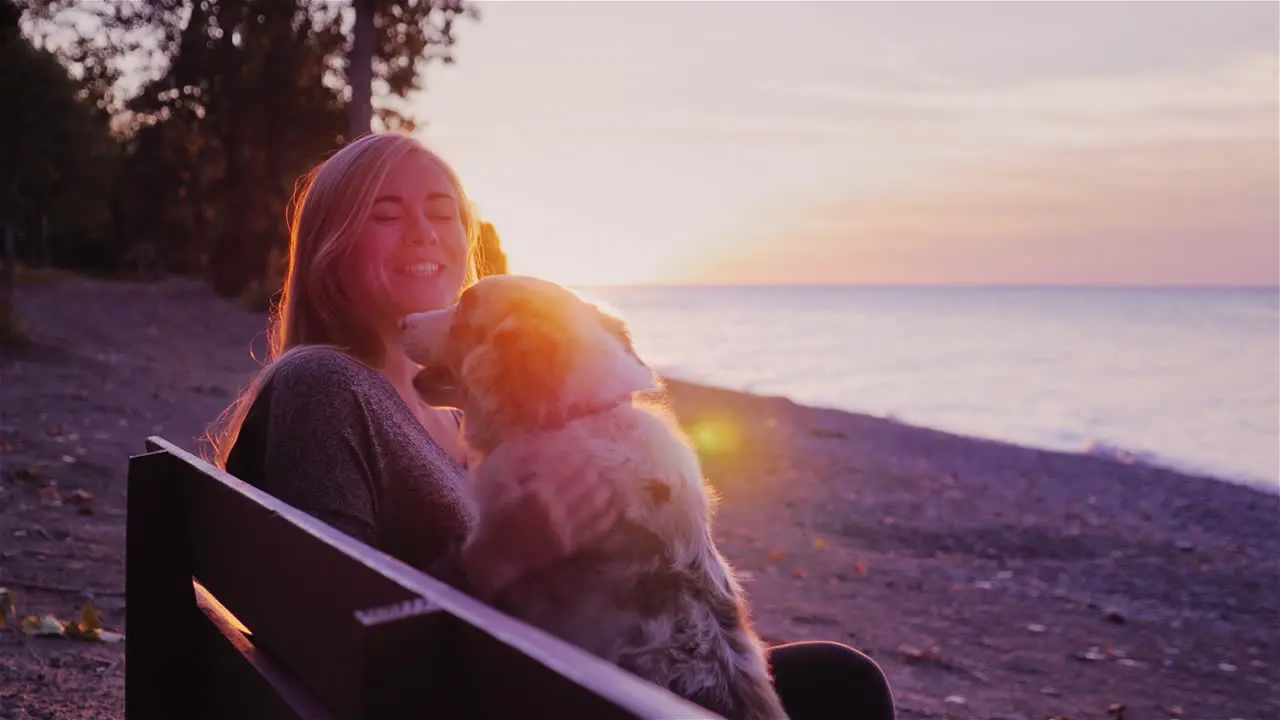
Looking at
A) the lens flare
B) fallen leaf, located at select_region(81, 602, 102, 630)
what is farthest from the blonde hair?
the lens flare

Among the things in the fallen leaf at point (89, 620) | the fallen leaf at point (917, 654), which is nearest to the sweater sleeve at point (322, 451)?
the fallen leaf at point (89, 620)

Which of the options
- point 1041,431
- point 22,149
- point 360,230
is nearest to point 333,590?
point 360,230

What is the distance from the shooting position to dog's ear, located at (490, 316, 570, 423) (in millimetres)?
2826

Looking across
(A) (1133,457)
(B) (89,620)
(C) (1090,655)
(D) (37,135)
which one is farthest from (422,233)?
(A) (1133,457)

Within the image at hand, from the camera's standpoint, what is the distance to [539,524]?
2.40 meters

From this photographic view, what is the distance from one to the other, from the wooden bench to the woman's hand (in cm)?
57

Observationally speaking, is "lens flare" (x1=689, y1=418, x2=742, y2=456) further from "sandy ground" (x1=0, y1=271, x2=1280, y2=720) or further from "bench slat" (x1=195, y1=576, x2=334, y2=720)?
"bench slat" (x1=195, y1=576, x2=334, y2=720)

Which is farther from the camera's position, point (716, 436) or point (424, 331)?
point (716, 436)

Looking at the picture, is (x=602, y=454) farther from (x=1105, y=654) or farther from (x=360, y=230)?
(x=1105, y=654)

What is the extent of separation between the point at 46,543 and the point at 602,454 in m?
5.38

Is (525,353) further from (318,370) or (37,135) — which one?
(37,135)

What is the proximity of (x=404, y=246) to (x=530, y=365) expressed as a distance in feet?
2.17

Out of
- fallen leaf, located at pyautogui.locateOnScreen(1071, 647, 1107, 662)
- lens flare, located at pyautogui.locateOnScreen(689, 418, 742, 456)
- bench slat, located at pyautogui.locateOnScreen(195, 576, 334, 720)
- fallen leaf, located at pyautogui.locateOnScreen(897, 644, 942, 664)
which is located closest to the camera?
bench slat, located at pyautogui.locateOnScreen(195, 576, 334, 720)

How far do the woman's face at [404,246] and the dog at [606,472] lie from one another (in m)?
0.09
